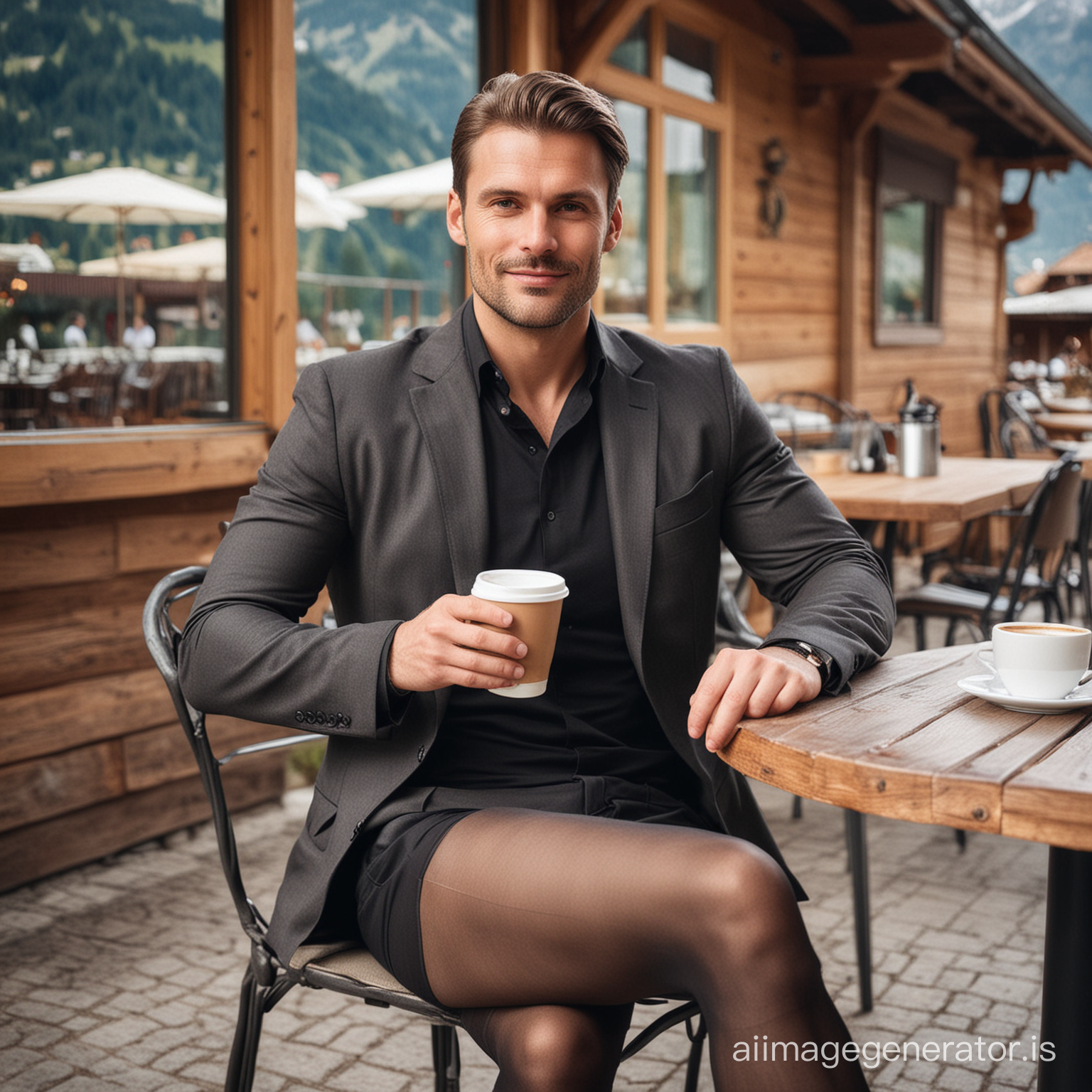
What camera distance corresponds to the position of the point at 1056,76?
109 metres

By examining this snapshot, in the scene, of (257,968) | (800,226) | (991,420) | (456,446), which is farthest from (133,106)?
(991,420)

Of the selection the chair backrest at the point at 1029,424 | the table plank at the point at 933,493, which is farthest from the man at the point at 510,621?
the chair backrest at the point at 1029,424

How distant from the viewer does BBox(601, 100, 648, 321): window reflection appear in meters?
5.89

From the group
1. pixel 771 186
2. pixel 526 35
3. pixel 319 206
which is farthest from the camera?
pixel 771 186

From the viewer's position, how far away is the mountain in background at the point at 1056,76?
310ft

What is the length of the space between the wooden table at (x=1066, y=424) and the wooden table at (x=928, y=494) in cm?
309

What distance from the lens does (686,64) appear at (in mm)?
6348

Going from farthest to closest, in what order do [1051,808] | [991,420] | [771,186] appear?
[991,420]
[771,186]
[1051,808]

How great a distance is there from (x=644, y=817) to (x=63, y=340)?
8.21 ft

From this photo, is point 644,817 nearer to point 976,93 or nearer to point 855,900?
point 855,900

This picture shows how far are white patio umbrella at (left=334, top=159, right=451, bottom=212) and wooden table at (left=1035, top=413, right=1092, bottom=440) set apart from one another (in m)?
4.45

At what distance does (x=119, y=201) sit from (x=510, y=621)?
9.09ft

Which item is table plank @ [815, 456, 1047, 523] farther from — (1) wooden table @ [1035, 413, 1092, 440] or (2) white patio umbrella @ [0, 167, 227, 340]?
(1) wooden table @ [1035, 413, 1092, 440]

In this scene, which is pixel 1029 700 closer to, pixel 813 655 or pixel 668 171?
pixel 813 655
